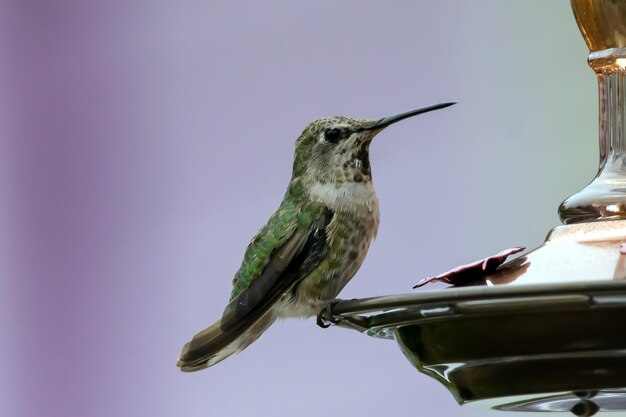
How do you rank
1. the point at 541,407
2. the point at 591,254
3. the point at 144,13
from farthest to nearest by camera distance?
1. the point at 144,13
2. the point at 541,407
3. the point at 591,254

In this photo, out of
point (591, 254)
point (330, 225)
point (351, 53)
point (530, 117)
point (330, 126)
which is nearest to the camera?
point (591, 254)


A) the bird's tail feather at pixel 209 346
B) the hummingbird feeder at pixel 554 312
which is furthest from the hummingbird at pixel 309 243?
the hummingbird feeder at pixel 554 312

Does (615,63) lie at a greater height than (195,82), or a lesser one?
lesser

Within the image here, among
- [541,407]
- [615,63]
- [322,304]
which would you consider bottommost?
[541,407]

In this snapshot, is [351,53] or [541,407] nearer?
[541,407]

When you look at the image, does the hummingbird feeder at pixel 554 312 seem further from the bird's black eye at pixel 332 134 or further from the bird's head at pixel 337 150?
the bird's black eye at pixel 332 134

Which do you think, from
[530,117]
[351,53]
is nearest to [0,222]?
[351,53]

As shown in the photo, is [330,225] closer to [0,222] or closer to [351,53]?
[351,53]

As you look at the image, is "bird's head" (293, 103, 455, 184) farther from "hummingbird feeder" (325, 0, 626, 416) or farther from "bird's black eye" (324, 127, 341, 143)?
"hummingbird feeder" (325, 0, 626, 416)
